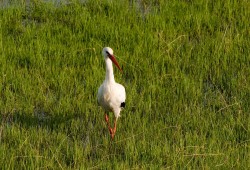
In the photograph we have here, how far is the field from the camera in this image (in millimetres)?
7188

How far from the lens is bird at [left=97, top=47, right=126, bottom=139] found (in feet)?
25.2

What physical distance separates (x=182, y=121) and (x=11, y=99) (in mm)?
2036

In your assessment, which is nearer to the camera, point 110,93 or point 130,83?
point 110,93

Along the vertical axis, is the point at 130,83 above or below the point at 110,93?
above

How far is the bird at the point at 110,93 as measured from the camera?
7672mm

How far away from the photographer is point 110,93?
7699 millimetres

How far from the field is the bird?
0.26 meters

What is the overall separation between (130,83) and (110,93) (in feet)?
4.40

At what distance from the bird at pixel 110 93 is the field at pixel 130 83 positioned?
257 mm

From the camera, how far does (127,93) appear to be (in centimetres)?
862

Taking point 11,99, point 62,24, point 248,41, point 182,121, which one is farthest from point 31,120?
point 248,41

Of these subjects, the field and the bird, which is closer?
the field

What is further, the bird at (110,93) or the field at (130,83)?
the bird at (110,93)

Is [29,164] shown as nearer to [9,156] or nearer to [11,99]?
[9,156]
